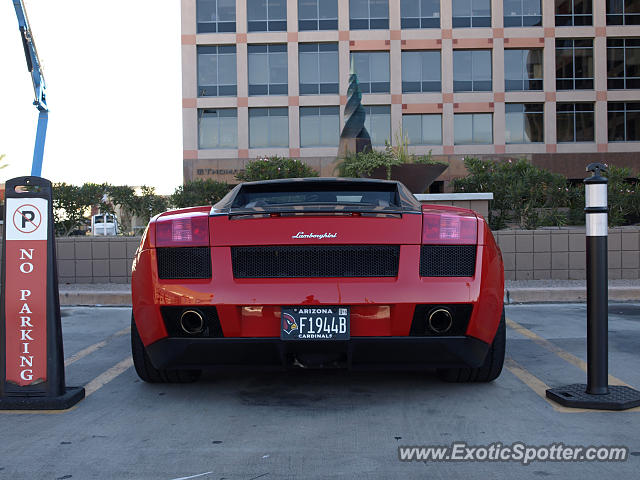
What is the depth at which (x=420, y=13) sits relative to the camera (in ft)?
123

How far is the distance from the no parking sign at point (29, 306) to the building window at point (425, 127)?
112 feet

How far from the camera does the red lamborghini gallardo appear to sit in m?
3.62

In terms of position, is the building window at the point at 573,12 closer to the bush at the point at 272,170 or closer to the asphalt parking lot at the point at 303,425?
the bush at the point at 272,170

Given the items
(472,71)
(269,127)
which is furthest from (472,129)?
(269,127)

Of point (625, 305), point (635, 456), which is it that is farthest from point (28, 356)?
point (625, 305)

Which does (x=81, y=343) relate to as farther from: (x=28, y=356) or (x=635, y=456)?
(x=635, y=456)

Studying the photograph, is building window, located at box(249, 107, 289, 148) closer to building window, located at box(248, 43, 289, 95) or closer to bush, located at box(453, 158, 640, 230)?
building window, located at box(248, 43, 289, 95)

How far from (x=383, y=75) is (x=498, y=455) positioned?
35.8 m

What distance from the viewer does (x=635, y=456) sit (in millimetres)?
3020

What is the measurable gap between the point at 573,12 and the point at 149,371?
126 ft

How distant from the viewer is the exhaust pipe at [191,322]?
12.1 feet

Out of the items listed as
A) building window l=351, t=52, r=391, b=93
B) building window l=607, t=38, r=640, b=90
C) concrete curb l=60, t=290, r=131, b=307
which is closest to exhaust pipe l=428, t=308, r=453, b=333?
concrete curb l=60, t=290, r=131, b=307

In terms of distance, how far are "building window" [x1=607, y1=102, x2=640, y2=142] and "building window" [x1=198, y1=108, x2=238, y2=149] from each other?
20678 millimetres

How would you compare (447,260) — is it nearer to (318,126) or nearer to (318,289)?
(318,289)
